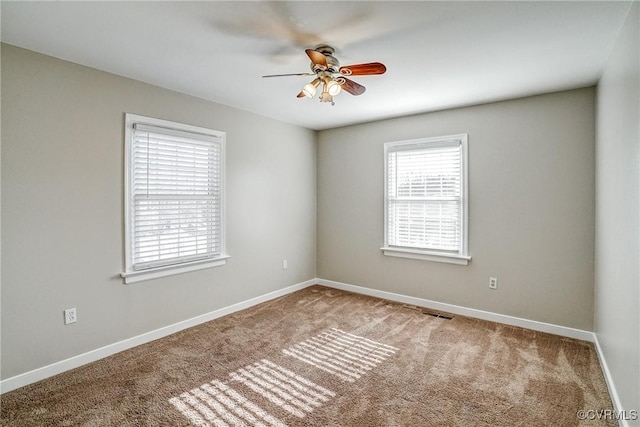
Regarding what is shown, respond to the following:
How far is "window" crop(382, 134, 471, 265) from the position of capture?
3.80 m

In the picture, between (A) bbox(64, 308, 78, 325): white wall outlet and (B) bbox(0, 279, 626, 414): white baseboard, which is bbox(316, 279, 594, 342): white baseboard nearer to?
(B) bbox(0, 279, 626, 414): white baseboard

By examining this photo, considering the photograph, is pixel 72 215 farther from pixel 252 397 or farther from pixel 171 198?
pixel 252 397

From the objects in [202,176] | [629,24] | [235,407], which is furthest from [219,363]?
[629,24]

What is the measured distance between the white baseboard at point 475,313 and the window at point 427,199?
1.84ft

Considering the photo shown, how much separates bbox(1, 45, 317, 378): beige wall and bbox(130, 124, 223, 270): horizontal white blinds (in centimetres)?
16

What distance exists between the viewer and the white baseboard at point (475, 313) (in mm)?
3160

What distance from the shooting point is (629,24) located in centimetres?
186

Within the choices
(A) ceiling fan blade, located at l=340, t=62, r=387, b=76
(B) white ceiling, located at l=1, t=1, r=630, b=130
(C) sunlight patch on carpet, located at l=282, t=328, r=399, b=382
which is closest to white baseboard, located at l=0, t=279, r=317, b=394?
(C) sunlight patch on carpet, located at l=282, t=328, r=399, b=382

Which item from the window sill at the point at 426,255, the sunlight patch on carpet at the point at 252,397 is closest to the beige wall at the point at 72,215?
the sunlight patch on carpet at the point at 252,397

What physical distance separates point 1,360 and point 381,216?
3929mm

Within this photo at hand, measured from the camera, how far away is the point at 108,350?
279 cm

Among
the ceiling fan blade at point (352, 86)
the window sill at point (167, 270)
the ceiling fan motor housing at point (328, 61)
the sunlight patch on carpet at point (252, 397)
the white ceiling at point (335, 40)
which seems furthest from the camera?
the window sill at point (167, 270)

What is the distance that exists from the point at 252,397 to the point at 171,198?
202cm

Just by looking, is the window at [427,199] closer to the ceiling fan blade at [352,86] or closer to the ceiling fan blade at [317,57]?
the ceiling fan blade at [352,86]
